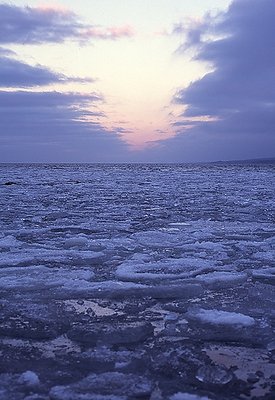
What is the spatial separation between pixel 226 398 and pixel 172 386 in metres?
0.26

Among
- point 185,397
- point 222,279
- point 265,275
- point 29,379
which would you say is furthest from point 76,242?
point 185,397

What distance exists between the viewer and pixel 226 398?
188 centimetres

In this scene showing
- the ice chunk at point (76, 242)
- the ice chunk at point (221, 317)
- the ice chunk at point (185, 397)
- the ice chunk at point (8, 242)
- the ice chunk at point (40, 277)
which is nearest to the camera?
the ice chunk at point (185, 397)

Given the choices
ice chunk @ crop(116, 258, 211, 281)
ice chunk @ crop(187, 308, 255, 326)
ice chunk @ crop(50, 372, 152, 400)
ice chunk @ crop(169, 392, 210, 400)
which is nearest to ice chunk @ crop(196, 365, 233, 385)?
ice chunk @ crop(169, 392, 210, 400)

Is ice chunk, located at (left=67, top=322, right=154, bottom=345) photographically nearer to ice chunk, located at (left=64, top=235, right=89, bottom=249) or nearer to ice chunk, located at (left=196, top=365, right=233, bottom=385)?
ice chunk, located at (left=196, top=365, right=233, bottom=385)

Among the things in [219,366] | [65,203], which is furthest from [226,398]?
[65,203]

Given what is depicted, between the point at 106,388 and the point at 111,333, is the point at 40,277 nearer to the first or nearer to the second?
the point at 111,333

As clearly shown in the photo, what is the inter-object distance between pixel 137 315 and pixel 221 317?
58 centimetres

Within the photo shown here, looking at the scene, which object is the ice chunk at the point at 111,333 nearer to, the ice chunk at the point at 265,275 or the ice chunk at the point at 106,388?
the ice chunk at the point at 106,388

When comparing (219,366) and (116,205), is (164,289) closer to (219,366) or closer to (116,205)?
(219,366)

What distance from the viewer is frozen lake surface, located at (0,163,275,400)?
202 centimetres

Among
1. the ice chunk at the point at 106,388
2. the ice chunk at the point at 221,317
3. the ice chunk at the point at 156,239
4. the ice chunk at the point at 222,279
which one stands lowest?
the ice chunk at the point at 156,239

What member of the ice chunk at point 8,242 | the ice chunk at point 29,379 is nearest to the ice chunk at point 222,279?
the ice chunk at point 29,379

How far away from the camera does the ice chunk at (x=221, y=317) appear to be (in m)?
2.75
